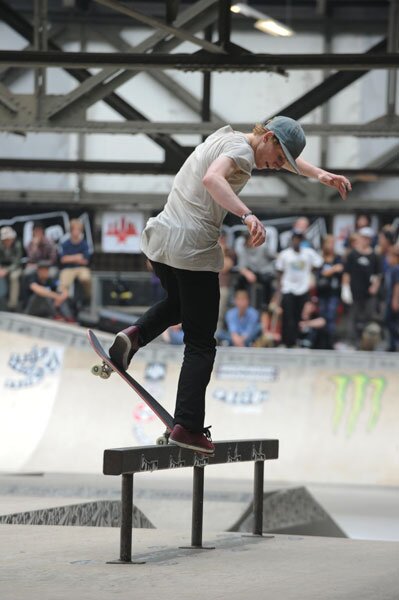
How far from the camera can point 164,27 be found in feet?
36.2

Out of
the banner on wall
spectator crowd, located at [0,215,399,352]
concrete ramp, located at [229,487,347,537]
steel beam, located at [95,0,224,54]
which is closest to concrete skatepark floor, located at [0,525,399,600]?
concrete ramp, located at [229,487,347,537]

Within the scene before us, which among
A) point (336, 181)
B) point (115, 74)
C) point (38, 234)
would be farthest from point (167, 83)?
point (336, 181)

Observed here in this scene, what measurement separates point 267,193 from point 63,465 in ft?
31.8

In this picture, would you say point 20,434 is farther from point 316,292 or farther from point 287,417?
Result: point 316,292

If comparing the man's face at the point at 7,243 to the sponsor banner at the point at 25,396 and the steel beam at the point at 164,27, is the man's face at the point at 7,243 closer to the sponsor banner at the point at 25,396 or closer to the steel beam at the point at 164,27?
the sponsor banner at the point at 25,396

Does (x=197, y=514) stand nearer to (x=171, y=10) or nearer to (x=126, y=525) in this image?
(x=126, y=525)

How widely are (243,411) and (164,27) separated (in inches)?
216

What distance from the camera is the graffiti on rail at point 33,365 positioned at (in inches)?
611

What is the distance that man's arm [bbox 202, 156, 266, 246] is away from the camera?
189 inches

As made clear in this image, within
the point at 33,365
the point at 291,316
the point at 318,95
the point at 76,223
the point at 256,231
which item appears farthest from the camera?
the point at 76,223

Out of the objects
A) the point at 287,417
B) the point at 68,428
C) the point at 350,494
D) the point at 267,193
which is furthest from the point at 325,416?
the point at 267,193

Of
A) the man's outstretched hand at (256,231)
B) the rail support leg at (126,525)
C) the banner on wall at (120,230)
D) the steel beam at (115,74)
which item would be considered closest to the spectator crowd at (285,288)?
the banner on wall at (120,230)

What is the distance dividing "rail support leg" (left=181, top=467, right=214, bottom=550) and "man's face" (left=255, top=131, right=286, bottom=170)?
5.28ft

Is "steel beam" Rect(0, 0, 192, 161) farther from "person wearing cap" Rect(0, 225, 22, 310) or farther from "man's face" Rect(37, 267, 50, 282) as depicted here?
"person wearing cap" Rect(0, 225, 22, 310)
